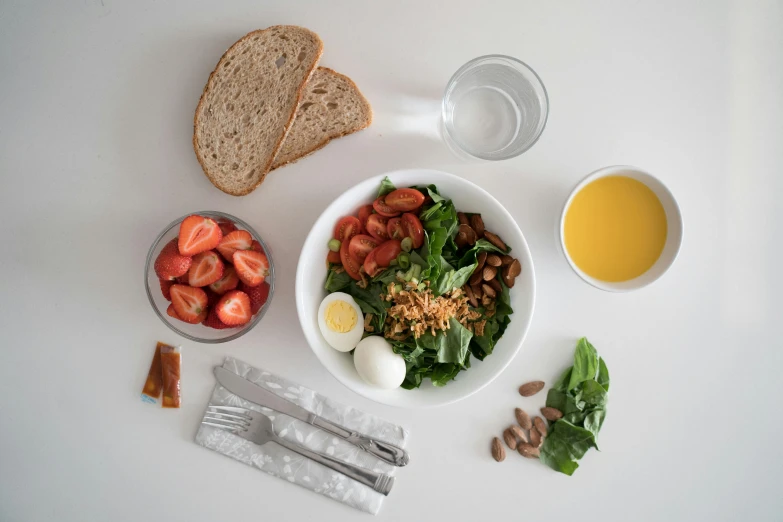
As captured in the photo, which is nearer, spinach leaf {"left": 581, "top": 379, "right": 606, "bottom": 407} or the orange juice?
the orange juice

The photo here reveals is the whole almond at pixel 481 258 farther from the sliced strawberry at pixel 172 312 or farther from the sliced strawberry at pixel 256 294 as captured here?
the sliced strawberry at pixel 172 312

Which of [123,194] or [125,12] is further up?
[125,12]

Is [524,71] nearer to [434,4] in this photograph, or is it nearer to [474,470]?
[434,4]

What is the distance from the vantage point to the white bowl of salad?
1.19 meters

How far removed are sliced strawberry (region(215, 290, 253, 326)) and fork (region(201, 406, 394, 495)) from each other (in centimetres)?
30

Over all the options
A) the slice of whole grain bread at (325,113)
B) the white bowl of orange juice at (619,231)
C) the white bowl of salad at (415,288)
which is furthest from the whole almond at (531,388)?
the slice of whole grain bread at (325,113)

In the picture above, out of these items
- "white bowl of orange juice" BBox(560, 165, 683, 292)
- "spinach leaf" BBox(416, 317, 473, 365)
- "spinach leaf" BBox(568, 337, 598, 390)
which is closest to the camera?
"spinach leaf" BBox(416, 317, 473, 365)

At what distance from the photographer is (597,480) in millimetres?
1471

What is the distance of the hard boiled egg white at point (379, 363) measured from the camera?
119 cm

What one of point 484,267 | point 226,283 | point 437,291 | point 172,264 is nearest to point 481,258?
point 484,267

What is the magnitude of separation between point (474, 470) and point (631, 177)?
934mm

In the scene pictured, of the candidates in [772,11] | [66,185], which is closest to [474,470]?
[66,185]

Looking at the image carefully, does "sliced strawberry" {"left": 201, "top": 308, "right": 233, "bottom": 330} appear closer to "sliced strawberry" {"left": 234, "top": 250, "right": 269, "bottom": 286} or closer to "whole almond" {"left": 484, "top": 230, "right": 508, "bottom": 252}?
"sliced strawberry" {"left": 234, "top": 250, "right": 269, "bottom": 286}

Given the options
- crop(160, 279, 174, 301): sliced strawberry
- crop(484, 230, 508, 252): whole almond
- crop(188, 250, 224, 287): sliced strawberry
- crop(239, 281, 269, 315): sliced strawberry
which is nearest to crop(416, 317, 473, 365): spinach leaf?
crop(484, 230, 508, 252): whole almond
